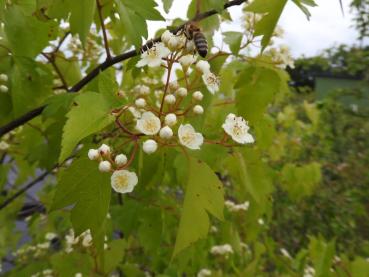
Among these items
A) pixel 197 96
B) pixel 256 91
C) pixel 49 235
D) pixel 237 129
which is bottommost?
pixel 49 235

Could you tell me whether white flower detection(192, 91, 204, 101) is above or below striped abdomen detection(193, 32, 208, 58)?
below

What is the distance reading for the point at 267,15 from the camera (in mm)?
1182

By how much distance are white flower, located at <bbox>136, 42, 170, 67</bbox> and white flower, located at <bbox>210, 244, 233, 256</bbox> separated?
184 centimetres

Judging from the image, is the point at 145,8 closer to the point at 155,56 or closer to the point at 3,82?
the point at 155,56

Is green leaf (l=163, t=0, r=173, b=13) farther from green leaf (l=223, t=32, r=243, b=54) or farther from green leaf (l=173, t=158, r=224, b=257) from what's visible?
green leaf (l=173, t=158, r=224, b=257)

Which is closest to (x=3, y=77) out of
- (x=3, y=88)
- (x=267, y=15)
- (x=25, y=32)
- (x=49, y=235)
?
(x=3, y=88)

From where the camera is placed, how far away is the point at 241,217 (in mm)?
2945

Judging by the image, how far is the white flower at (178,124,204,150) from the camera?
1.00 metres

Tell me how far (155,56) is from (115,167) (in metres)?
0.31

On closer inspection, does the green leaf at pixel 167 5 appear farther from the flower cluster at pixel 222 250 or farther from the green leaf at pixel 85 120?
the flower cluster at pixel 222 250

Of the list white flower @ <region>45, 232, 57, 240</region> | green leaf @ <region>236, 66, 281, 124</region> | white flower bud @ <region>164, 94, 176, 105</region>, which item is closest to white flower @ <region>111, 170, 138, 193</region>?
white flower bud @ <region>164, 94, 176, 105</region>

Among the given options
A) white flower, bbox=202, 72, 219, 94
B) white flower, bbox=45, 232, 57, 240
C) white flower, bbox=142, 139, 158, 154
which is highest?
white flower, bbox=142, 139, 158, 154

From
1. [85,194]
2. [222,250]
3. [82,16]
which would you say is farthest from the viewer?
[222,250]

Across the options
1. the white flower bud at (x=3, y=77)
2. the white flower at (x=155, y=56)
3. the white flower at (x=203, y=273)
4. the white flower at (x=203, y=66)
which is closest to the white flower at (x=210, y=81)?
the white flower at (x=203, y=66)
